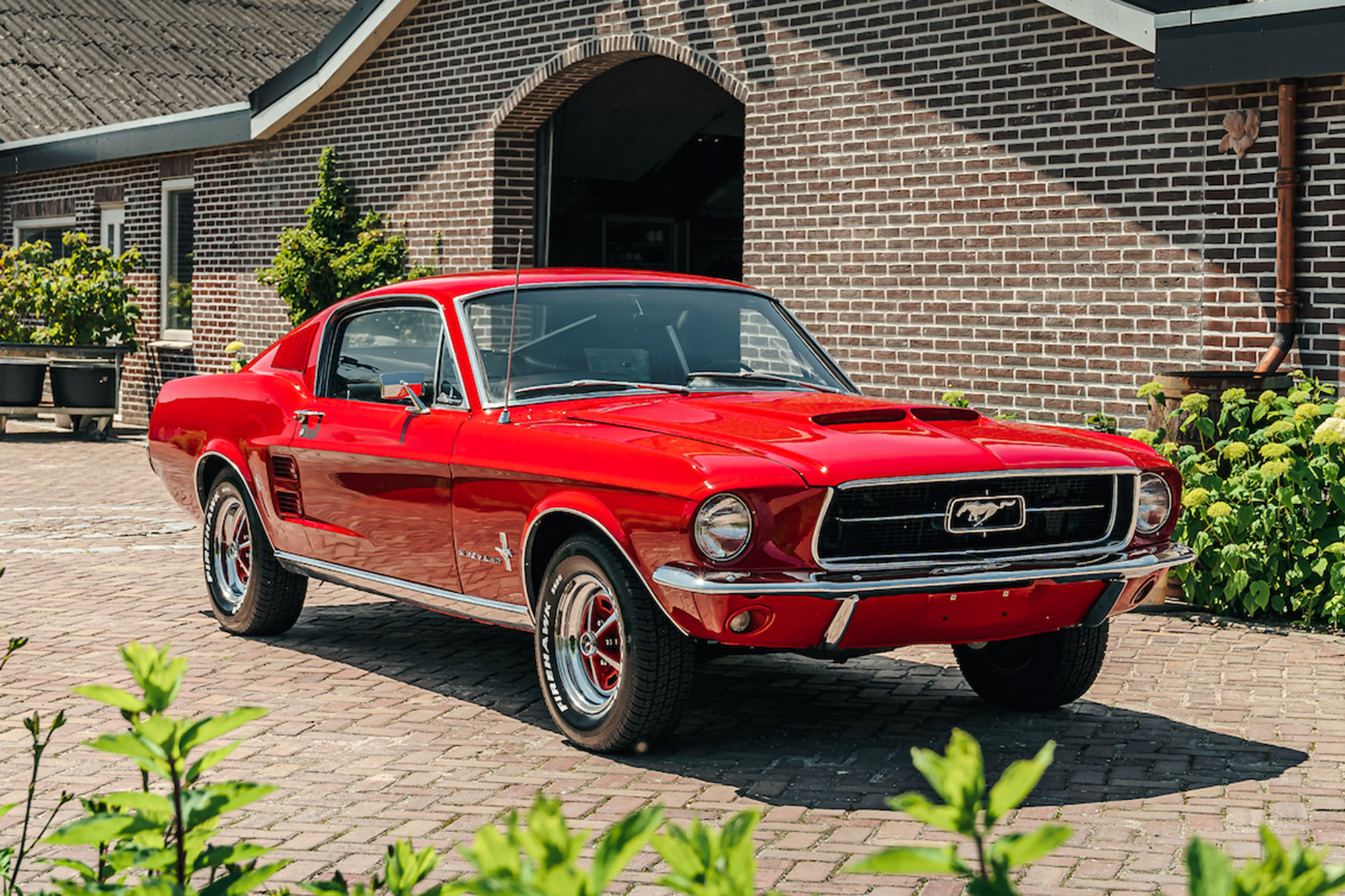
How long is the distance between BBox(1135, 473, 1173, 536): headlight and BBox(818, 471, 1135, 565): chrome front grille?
15 cm

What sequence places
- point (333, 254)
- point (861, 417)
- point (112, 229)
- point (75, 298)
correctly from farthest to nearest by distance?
point (112, 229) → point (75, 298) → point (333, 254) → point (861, 417)

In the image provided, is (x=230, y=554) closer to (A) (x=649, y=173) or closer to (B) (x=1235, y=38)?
(B) (x=1235, y=38)

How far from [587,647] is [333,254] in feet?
36.7

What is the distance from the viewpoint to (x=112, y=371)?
60.8 ft

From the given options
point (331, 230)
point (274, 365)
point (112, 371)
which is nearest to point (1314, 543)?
point (274, 365)

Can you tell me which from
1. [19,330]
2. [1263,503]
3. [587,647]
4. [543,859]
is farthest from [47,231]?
[543,859]

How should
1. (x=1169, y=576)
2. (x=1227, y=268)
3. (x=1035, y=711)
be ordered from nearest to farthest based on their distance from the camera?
(x=1035, y=711) < (x=1169, y=576) < (x=1227, y=268)

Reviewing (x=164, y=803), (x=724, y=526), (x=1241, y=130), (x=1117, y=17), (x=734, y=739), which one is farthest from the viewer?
(x=1117, y=17)

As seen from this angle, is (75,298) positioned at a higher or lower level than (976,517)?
higher

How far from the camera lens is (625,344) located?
636 cm

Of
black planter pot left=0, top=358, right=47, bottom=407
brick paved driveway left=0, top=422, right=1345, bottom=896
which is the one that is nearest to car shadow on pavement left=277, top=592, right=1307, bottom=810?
brick paved driveway left=0, top=422, right=1345, bottom=896

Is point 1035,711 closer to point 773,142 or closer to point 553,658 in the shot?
point 553,658

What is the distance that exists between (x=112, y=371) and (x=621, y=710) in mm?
14694

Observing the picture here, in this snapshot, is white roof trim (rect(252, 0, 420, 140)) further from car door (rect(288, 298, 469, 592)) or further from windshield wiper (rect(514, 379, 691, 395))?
windshield wiper (rect(514, 379, 691, 395))
